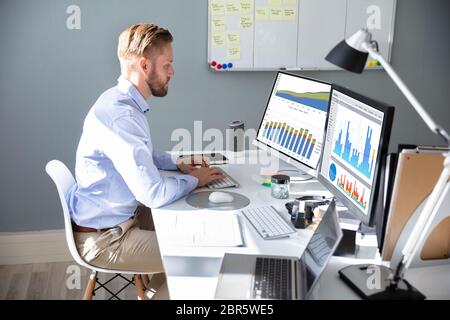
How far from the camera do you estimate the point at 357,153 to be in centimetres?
172

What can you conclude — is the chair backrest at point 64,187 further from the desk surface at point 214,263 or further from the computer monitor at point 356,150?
the computer monitor at point 356,150

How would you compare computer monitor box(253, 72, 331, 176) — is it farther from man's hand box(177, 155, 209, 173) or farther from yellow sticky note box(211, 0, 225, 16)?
yellow sticky note box(211, 0, 225, 16)

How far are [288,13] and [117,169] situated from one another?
71.3 inches

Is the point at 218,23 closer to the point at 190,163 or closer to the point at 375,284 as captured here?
the point at 190,163

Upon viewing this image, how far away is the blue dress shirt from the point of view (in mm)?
2006

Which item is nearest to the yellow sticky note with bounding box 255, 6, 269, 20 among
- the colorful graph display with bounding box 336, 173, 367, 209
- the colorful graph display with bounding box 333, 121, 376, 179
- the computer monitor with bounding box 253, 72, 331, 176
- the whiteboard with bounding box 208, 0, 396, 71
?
the whiteboard with bounding box 208, 0, 396, 71

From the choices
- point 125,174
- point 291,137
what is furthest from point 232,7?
point 125,174

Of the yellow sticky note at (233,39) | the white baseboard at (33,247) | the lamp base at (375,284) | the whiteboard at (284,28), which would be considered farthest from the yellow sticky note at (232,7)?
the lamp base at (375,284)

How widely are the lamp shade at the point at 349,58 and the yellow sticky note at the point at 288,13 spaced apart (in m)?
1.81

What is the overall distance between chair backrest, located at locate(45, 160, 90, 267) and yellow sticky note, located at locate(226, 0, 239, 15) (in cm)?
156

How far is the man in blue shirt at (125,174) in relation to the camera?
2.02 metres

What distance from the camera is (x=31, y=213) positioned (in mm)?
3277
